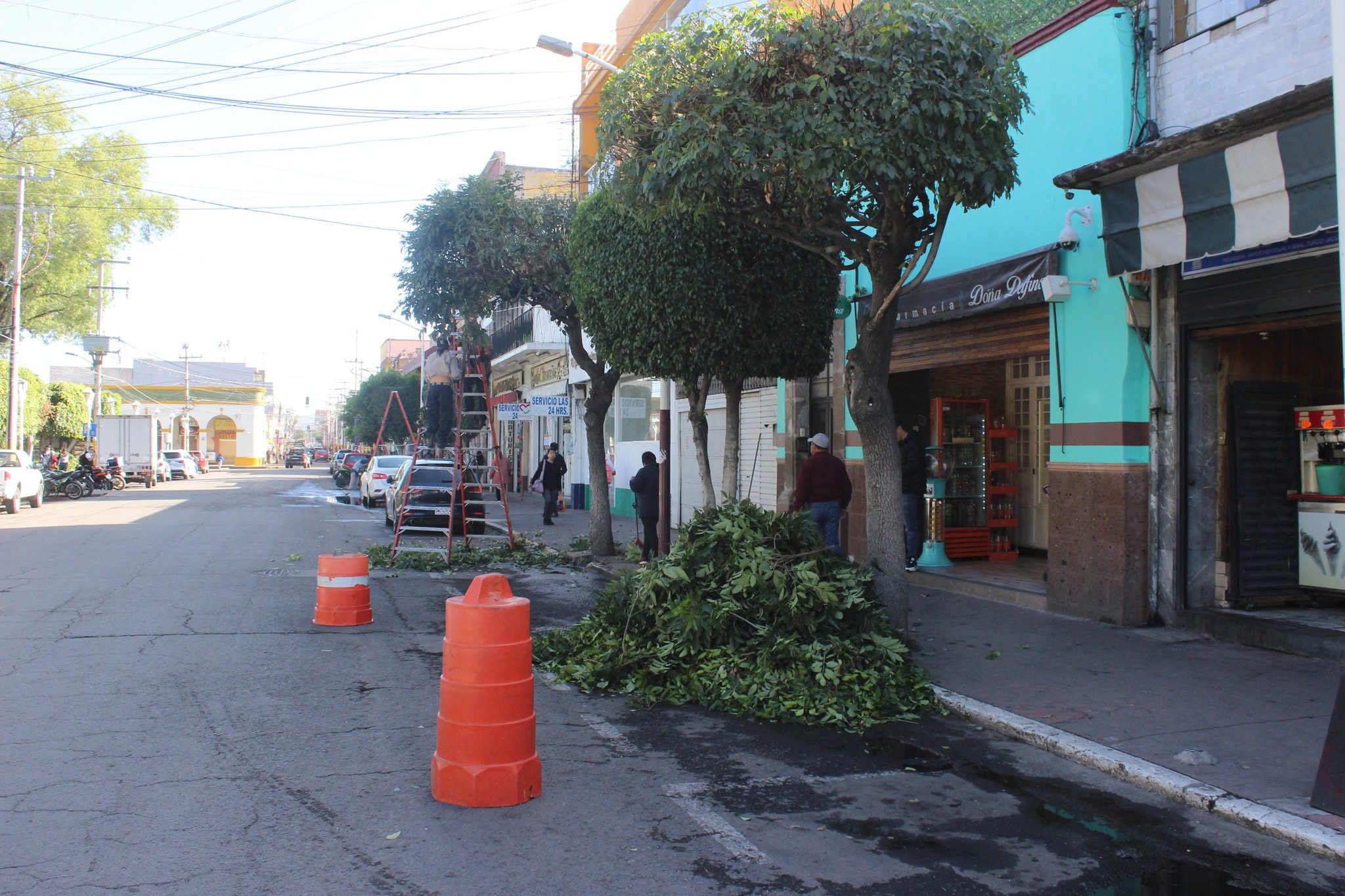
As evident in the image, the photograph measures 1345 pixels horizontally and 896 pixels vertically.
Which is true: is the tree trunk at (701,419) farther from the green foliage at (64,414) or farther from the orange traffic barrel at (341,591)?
the green foliage at (64,414)

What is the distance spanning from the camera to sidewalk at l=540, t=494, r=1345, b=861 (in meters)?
4.84

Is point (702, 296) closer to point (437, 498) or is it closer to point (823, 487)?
point (823, 487)

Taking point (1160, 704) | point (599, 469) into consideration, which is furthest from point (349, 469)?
point (1160, 704)

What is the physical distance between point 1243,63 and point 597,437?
32.9 feet

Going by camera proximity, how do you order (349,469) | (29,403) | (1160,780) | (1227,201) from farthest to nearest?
(349,469) < (29,403) < (1227,201) < (1160,780)

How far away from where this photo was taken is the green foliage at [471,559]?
1371 centimetres

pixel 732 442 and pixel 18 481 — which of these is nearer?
pixel 732 442

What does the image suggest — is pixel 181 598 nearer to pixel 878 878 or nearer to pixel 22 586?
pixel 22 586

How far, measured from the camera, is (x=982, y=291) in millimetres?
10180

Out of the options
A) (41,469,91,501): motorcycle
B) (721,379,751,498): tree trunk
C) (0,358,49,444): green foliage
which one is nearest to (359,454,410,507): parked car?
(41,469,91,501): motorcycle

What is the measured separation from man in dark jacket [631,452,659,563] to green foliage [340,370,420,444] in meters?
42.1

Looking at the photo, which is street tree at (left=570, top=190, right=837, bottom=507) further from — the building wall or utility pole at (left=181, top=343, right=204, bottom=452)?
utility pole at (left=181, top=343, right=204, bottom=452)

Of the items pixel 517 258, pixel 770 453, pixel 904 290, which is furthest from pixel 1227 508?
pixel 517 258

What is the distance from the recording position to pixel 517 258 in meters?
14.6
